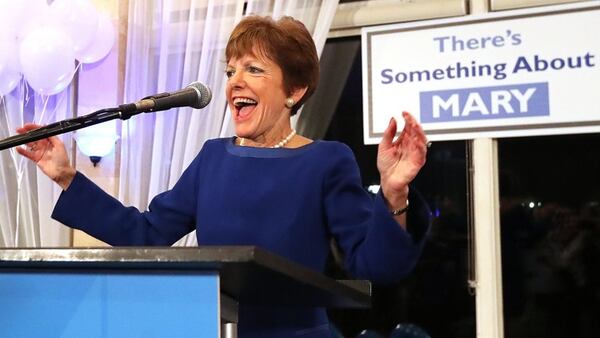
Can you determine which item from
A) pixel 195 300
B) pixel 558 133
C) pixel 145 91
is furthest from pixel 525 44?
pixel 195 300

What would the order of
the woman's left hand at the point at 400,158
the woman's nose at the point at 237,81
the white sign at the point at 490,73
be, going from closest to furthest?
the woman's left hand at the point at 400,158, the woman's nose at the point at 237,81, the white sign at the point at 490,73

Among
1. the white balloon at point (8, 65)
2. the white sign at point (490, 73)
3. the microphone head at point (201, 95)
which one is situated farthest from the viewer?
the white balloon at point (8, 65)

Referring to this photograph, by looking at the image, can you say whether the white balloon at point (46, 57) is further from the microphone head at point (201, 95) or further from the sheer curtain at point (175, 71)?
the microphone head at point (201, 95)

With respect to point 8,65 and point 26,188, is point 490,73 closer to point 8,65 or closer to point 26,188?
point 8,65

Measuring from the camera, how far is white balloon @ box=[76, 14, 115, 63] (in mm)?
2847

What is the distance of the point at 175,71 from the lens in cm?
296

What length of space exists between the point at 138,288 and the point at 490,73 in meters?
2.15

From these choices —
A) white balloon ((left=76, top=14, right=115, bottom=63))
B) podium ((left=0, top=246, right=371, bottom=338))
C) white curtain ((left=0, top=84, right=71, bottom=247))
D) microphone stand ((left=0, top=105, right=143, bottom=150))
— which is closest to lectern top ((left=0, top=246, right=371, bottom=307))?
podium ((left=0, top=246, right=371, bottom=338))

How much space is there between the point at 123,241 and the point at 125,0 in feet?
6.03

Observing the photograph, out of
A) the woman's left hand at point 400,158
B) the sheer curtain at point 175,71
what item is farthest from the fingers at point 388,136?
the sheer curtain at point 175,71

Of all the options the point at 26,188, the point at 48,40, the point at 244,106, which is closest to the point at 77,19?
the point at 48,40

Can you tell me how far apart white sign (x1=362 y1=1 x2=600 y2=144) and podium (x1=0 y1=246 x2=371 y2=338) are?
1.90 m

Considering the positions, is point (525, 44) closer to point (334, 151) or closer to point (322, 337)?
point (334, 151)

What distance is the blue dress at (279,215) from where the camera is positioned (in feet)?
4.00
